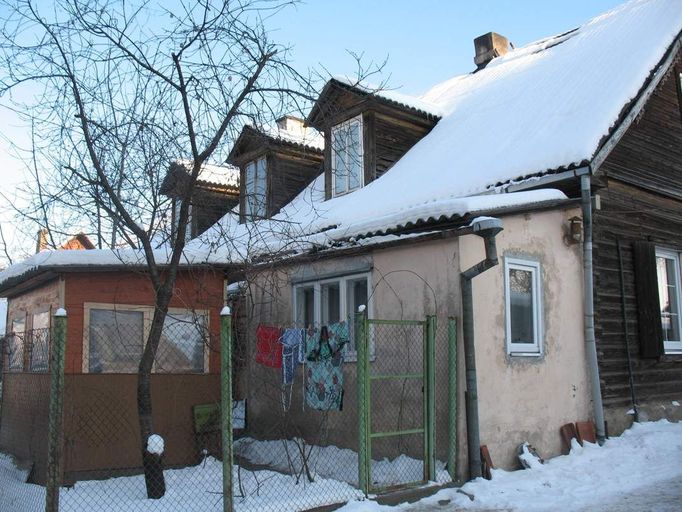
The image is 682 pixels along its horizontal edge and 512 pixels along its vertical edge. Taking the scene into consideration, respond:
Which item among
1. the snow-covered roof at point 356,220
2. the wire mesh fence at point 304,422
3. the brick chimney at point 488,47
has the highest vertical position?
the brick chimney at point 488,47

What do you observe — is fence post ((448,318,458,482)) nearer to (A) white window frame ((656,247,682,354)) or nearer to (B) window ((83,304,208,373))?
(B) window ((83,304,208,373))

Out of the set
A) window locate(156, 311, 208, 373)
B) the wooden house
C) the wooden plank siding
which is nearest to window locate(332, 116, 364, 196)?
the wooden house

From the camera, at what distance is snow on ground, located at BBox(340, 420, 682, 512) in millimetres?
6270

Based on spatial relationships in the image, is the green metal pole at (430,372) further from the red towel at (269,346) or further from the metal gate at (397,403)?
the red towel at (269,346)

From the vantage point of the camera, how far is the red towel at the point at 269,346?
8406mm

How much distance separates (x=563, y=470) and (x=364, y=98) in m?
7.47

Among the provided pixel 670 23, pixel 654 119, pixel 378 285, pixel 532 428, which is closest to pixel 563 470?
pixel 532 428

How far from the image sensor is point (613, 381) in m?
9.29

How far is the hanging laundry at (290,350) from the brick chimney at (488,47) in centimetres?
1136

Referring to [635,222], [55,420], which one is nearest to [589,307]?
[635,222]

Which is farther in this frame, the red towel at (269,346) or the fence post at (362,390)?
the red towel at (269,346)

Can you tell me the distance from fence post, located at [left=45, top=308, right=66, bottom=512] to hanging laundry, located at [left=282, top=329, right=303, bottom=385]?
11.4 ft

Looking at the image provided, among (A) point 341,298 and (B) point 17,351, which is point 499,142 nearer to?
(A) point 341,298

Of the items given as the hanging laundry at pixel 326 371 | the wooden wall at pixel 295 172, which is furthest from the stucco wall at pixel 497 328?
the wooden wall at pixel 295 172
